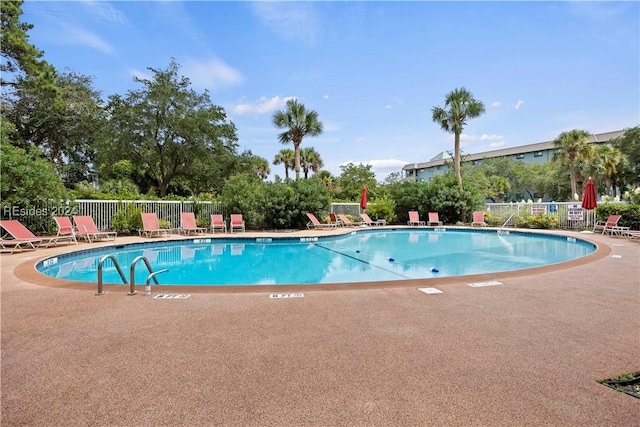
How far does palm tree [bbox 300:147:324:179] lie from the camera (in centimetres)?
3784

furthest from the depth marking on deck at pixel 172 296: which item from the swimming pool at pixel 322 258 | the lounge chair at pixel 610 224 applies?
the lounge chair at pixel 610 224

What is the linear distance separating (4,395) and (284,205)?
14720mm

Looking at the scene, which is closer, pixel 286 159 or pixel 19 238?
pixel 19 238

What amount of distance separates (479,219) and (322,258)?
11.9 m

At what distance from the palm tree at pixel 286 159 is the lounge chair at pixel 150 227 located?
25.7 m

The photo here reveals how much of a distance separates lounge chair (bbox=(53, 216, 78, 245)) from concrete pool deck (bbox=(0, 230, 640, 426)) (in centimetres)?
740

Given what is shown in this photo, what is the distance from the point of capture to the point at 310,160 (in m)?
38.3

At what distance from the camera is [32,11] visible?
58.3 ft

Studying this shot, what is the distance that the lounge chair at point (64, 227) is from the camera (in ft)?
36.5

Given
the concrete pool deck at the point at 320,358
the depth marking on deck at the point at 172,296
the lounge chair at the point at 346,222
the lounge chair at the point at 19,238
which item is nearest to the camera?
the concrete pool deck at the point at 320,358

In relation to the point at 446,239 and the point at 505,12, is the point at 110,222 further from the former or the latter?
the point at 505,12

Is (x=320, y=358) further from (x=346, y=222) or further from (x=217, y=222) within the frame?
(x=346, y=222)

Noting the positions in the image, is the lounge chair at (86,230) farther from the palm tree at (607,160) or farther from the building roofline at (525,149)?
the building roofline at (525,149)

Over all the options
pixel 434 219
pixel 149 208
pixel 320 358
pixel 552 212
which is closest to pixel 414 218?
pixel 434 219
